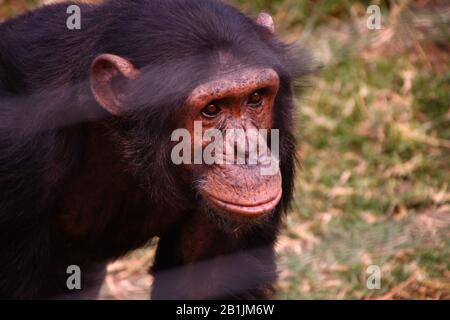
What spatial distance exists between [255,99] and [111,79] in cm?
77

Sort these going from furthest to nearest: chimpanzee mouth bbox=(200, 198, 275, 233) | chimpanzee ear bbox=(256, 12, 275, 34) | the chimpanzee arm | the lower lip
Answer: the chimpanzee arm → chimpanzee ear bbox=(256, 12, 275, 34) → chimpanzee mouth bbox=(200, 198, 275, 233) → the lower lip

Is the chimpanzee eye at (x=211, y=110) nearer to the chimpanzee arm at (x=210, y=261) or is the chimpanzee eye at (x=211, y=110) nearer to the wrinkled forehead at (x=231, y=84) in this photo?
the wrinkled forehead at (x=231, y=84)

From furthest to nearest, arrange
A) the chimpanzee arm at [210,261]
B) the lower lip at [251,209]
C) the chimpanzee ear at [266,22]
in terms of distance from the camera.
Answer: the chimpanzee arm at [210,261] → the chimpanzee ear at [266,22] → the lower lip at [251,209]

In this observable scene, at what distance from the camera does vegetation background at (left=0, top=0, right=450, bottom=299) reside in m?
6.85

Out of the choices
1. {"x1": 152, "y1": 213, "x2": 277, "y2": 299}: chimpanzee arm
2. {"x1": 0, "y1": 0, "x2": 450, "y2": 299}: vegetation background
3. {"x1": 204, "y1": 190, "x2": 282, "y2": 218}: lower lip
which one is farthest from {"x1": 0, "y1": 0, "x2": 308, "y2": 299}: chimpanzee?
{"x1": 0, "y1": 0, "x2": 450, "y2": 299}: vegetation background

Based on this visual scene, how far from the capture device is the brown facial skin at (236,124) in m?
4.56

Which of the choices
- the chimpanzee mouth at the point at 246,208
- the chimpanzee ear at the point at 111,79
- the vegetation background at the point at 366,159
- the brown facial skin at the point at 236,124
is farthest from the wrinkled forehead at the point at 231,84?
the vegetation background at the point at 366,159

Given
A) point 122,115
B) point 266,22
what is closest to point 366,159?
point 266,22

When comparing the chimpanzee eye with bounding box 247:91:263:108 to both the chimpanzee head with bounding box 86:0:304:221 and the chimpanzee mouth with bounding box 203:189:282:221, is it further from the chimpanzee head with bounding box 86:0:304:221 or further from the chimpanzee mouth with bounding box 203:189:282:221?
the chimpanzee mouth with bounding box 203:189:282:221

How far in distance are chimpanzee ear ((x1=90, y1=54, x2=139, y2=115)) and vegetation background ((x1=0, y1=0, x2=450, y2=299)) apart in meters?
1.29

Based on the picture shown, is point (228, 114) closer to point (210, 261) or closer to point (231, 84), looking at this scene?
point (231, 84)

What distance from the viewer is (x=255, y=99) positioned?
4859mm
